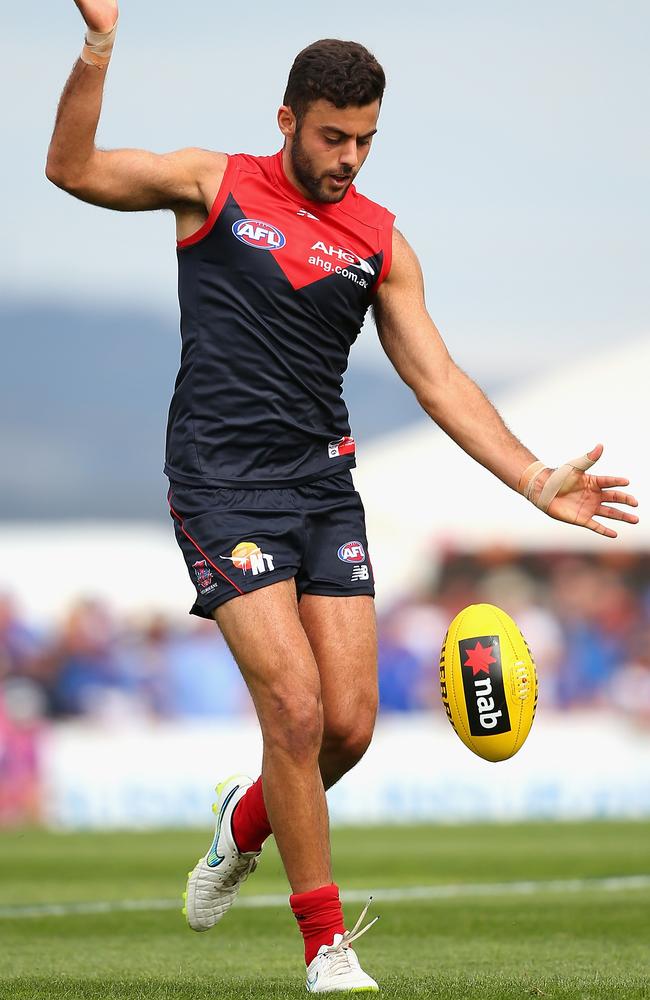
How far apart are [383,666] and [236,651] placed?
1414cm

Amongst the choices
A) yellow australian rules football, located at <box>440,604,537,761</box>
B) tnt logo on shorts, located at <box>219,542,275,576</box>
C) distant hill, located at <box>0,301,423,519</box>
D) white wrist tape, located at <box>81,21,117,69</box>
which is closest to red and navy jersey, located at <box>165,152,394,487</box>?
tnt logo on shorts, located at <box>219,542,275,576</box>

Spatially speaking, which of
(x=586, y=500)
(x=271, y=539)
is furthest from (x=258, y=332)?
(x=586, y=500)

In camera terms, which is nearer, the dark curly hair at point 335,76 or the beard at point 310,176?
the dark curly hair at point 335,76

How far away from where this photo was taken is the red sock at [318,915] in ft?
16.8

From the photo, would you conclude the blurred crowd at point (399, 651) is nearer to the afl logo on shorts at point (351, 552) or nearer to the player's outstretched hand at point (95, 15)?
the afl logo on shorts at point (351, 552)

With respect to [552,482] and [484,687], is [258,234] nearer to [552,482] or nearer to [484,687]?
[552,482]

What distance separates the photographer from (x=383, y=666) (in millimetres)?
19297

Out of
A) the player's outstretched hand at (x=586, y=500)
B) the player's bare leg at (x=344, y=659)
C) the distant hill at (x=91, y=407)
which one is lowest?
the player's bare leg at (x=344, y=659)

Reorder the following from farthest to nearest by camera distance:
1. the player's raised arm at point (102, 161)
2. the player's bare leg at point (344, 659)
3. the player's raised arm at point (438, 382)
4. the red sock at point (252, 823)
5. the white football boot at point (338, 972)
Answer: the red sock at point (252, 823) → the player's raised arm at point (438, 382) → the player's bare leg at point (344, 659) → the player's raised arm at point (102, 161) → the white football boot at point (338, 972)

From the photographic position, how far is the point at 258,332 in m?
5.45

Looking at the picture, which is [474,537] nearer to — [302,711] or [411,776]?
[411,776]

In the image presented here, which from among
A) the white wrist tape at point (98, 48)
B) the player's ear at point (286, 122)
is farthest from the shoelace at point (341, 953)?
the white wrist tape at point (98, 48)

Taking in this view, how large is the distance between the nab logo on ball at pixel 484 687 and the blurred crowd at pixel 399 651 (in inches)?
499

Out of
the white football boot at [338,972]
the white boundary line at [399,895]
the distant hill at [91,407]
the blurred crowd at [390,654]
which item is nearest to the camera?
the white football boot at [338,972]
